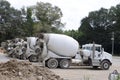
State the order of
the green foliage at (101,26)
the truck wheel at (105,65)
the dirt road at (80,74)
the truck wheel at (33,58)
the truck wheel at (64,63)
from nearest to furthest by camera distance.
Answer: the dirt road at (80,74), the truck wheel at (64,63), the truck wheel at (105,65), the truck wheel at (33,58), the green foliage at (101,26)

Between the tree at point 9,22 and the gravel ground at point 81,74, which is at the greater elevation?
the tree at point 9,22

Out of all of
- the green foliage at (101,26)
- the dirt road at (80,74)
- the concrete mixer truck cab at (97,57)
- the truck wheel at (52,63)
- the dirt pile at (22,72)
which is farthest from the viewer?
the green foliage at (101,26)

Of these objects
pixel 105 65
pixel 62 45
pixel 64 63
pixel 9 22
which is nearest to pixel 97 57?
pixel 105 65

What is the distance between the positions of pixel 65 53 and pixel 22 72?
1720 cm

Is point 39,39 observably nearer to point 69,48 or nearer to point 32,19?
point 69,48

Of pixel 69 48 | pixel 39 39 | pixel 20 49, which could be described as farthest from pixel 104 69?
pixel 20 49

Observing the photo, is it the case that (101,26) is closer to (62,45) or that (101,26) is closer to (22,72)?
(62,45)

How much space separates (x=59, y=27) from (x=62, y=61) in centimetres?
6592

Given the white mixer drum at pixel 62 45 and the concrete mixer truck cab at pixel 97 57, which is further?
the concrete mixer truck cab at pixel 97 57

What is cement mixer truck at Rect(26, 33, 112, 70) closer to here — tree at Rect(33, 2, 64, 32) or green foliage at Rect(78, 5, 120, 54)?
green foliage at Rect(78, 5, 120, 54)

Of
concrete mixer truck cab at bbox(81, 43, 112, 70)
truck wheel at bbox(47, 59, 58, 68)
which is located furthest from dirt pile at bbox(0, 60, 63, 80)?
concrete mixer truck cab at bbox(81, 43, 112, 70)

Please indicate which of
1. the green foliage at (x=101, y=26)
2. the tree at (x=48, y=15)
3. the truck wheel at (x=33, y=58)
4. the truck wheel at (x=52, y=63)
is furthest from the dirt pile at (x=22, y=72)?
the tree at (x=48, y=15)

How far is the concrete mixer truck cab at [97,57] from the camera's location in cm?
3378

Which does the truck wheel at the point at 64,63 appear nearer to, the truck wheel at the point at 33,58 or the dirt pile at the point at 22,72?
the truck wheel at the point at 33,58
